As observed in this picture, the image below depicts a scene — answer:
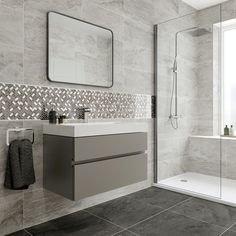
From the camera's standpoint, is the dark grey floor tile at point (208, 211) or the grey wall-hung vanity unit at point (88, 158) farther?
the dark grey floor tile at point (208, 211)

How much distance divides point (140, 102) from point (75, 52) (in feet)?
3.61

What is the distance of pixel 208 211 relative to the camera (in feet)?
7.86

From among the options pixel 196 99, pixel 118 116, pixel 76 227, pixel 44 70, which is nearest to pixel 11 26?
pixel 44 70

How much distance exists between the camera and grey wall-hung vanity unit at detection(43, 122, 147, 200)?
1.82 meters

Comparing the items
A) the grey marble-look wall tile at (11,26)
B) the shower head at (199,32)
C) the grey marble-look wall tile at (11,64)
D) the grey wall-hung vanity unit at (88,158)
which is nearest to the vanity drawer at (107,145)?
the grey wall-hung vanity unit at (88,158)

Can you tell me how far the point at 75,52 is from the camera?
7.71 ft

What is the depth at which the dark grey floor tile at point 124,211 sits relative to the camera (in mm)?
2215

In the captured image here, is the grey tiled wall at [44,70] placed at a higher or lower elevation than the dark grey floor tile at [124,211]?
higher

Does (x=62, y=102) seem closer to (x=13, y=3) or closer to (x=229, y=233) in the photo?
(x=13, y=3)

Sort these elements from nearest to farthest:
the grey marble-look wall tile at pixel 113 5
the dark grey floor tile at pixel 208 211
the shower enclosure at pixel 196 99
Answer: the dark grey floor tile at pixel 208 211 → the grey marble-look wall tile at pixel 113 5 → the shower enclosure at pixel 196 99

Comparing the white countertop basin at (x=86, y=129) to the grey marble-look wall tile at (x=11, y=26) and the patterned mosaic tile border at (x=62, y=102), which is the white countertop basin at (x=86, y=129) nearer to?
the patterned mosaic tile border at (x=62, y=102)

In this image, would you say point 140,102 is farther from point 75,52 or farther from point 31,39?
point 31,39

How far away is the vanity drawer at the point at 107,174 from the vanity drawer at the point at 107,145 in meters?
0.06

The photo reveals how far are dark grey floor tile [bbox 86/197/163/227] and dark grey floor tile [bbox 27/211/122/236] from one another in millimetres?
114
